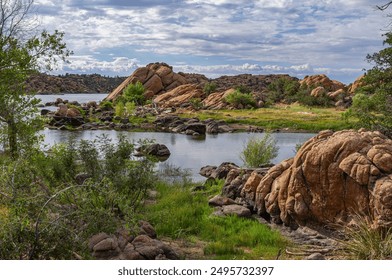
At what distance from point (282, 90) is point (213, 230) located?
303ft

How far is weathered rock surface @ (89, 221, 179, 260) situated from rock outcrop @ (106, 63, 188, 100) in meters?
97.3

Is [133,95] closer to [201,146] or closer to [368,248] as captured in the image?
[201,146]

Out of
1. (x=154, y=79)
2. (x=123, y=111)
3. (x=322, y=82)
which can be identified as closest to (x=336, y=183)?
(x=123, y=111)

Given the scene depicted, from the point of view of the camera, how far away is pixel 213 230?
1669 centimetres

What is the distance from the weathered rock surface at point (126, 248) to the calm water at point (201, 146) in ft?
52.8

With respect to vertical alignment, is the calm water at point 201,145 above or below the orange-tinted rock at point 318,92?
below

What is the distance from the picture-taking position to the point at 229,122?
65.4 metres

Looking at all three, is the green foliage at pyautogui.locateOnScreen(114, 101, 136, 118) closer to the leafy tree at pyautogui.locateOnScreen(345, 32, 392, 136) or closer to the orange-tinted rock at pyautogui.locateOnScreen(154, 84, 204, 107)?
the orange-tinted rock at pyautogui.locateOnScreen(154, 84, 204, 107)

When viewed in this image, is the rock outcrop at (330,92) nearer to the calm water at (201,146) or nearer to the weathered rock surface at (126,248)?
the calm water at (201,146)

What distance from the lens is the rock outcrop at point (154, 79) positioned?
372 ft

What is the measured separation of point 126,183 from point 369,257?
8.43 m

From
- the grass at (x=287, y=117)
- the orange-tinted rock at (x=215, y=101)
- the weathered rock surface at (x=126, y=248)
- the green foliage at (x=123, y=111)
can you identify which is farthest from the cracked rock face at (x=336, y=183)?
the orange-tinted rock at (x=215, y=101)

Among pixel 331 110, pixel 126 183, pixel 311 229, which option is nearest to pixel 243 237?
pixel 311 229
